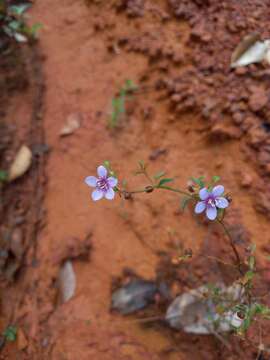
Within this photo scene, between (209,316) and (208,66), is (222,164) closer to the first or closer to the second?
(208,66)

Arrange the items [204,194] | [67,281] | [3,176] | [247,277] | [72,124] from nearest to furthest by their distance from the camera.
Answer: [204,194] → [247,277] → [67,281] → [3,176] → [72,124]

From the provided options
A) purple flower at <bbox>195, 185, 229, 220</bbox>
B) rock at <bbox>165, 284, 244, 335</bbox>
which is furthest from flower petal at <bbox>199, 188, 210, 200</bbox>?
rock at <bbox>165, 284, 244, 335</bbox>

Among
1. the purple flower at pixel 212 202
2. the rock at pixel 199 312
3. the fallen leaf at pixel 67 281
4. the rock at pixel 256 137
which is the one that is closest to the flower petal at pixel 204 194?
the purple flower at pixel 212 202

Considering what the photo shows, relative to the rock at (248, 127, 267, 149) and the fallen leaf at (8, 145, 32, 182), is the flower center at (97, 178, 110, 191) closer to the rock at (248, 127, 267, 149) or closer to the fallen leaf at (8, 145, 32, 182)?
the rock at (248, 127, 267, 149)

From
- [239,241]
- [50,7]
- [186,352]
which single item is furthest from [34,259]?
[50,7]

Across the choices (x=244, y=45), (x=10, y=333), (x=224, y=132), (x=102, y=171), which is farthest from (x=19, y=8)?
(x=10, y=333)

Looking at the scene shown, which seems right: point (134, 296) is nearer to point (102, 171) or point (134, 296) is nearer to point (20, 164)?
point (102, 171)
